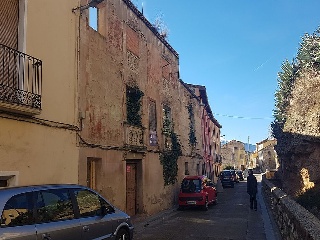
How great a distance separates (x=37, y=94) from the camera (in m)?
8.02

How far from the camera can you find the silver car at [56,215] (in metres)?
4.72

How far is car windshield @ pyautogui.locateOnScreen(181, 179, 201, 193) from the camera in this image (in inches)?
679

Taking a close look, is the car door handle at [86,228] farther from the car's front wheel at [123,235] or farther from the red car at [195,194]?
the red car at [195,194]

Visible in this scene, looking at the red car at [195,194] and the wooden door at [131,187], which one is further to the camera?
the red car at [195,194]

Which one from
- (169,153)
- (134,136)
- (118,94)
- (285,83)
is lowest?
(169,153)

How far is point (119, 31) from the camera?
1314 centimetres

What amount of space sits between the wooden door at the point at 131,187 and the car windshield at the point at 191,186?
3828mm

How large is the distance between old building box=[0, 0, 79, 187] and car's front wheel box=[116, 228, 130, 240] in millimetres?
2452

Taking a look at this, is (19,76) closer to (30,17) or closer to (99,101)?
(30,17)

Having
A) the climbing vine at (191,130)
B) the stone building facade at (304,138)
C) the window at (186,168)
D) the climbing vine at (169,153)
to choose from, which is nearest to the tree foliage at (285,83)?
the stone building facade at (304,138)

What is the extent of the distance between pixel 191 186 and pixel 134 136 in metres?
5.24

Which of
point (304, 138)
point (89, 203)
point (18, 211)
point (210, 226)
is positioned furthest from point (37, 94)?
point (304, 138)

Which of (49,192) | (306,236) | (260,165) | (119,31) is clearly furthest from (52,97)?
(260,165)

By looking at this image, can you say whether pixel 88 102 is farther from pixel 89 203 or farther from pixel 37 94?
pixel 89 203
